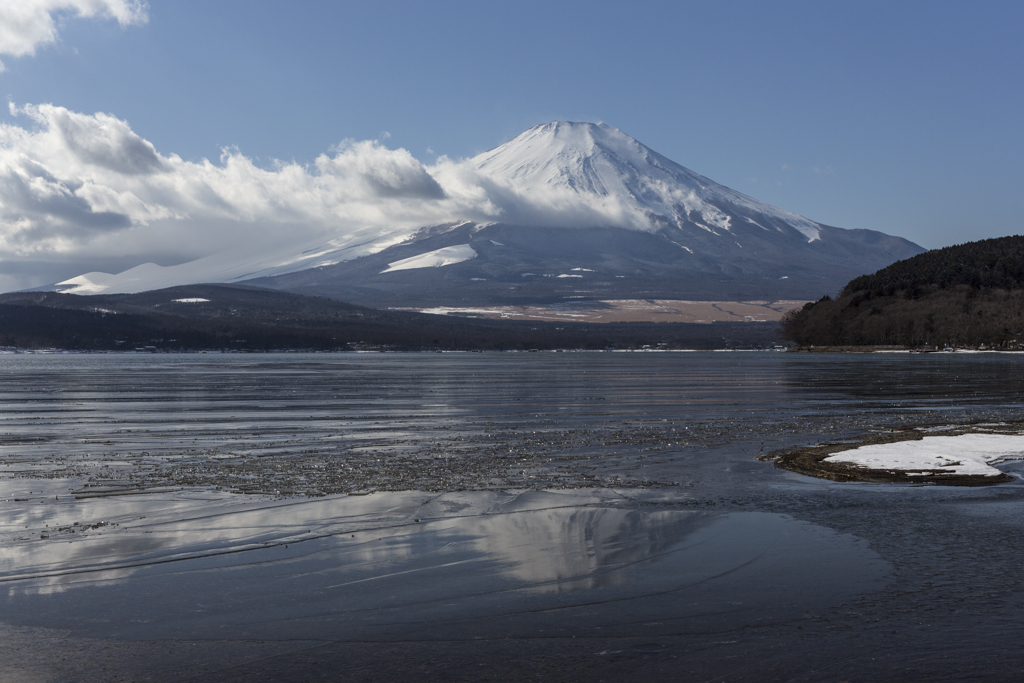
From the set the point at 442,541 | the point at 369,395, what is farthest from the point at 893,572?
the point at 369,395

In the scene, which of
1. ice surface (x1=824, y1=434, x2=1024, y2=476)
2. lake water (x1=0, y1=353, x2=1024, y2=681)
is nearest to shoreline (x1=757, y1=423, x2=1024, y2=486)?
ice surface (x1=824, y1=434, x2=1024, y2=476)

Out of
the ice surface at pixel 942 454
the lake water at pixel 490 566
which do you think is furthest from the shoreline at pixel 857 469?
the lake water at pixel 490 566

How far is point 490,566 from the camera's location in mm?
12133

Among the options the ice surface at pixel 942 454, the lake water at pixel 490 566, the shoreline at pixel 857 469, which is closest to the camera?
the lake water at pixel 490 566

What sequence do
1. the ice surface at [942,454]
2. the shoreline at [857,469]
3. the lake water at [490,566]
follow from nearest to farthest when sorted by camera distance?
the lake water at [490,566] → the shoreline at [857,469] → the ice surface at [942,454]

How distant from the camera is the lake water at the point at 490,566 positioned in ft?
28.8

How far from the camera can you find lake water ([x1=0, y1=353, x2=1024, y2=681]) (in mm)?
8766

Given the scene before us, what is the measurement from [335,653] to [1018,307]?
21373cm

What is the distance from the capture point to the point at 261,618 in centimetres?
992

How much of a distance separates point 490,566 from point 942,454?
1538 centimetres

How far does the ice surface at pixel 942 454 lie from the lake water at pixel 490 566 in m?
1.41

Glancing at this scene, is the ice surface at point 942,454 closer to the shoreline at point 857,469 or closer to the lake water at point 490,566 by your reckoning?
the shoreline at point 857,469

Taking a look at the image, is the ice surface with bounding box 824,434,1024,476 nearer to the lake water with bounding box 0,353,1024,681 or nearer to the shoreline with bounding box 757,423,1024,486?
the shoreline with bounding box 757,423,1024,486

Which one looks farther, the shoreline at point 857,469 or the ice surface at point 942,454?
the ice surface at point 942,454
